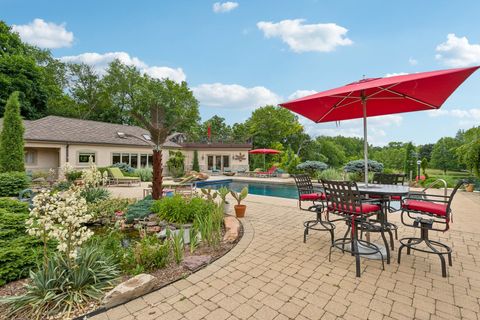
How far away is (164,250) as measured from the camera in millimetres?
3053

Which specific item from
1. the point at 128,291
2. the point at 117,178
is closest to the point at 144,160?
the point at 117,178

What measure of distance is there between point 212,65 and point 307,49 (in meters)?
7.42

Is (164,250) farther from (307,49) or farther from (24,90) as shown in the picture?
(24,90)

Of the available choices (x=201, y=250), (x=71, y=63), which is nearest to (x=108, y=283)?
(x=201, y=250)

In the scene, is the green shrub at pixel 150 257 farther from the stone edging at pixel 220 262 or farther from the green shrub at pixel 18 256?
the green shrub at pixel 18 256

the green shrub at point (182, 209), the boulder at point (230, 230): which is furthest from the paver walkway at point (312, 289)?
the green shrub at point (182, 209)

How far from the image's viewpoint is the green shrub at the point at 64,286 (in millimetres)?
2168

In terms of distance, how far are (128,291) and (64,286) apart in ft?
2.34

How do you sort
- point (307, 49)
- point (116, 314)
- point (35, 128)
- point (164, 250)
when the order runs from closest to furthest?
point (116, 314), point (164, 250), point (307, 49), point (35, 128)

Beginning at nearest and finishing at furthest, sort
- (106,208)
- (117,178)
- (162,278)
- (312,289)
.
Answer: (312,289), (162,278), (106,208), (117,178)

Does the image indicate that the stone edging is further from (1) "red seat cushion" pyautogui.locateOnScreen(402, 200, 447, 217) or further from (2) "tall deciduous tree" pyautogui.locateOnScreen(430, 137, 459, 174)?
(2) "tall deciduous tree" pyautogui.locateOnScreen(430, 137, 459, 174)

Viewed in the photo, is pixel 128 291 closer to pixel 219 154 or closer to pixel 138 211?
pixel 138 211

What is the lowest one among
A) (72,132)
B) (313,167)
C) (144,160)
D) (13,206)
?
(13,206)

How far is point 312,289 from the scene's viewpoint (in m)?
2.51
